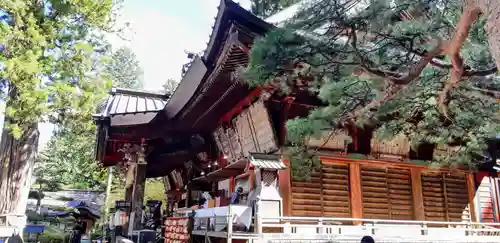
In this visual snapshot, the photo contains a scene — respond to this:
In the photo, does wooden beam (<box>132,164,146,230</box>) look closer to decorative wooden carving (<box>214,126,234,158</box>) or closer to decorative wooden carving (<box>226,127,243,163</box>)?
decorative wooden carving (<box>214,126,234,158</box>)

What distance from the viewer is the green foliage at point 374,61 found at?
412 centimetres

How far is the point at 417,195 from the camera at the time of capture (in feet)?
27.7

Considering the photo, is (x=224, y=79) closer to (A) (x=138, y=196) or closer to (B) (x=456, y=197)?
(A) (x=138, y=196)

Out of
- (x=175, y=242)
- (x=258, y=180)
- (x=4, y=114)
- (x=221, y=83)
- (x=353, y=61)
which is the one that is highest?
(x=221, y=83)

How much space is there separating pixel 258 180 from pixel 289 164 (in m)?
0.77

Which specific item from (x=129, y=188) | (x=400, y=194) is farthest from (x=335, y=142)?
(x=129, y=188)

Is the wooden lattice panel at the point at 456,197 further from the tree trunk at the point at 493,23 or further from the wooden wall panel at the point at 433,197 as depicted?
the tree trunk at the point at 493,23

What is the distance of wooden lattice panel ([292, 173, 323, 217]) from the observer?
7402 mm

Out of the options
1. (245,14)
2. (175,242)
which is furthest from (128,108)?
(245,14)

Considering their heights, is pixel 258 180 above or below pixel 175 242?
above

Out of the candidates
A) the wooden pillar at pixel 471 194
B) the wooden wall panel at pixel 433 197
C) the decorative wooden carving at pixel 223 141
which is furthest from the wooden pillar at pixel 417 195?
the decorative wooden carving at pixel 223 141

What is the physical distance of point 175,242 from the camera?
874 cm

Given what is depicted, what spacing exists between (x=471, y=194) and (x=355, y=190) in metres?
3.34

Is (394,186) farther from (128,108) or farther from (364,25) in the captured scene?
(128,108)
